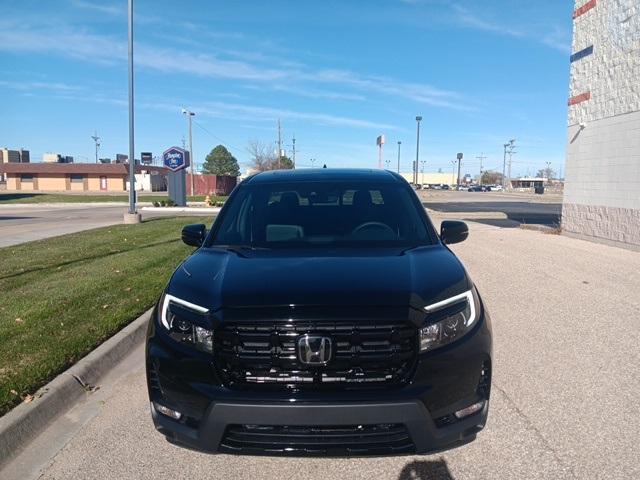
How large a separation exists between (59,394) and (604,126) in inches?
541

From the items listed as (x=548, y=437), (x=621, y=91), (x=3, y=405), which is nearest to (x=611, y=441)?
(x=548, y=437)

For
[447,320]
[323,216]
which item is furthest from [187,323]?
[323,216]

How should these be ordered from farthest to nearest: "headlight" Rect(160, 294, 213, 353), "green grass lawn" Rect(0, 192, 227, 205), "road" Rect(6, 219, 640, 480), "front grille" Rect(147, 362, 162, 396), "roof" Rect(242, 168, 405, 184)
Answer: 1. "green grass lawn" Rect(0, 192, 227, 205)
2. "roof" Rect(242, 168, 405, 184)
3. "road" Rect(6, 219, 640, 480)
4. "front grille" Rect(147, 362, 162, 396)
5. "headlight" Rect(160, 294, 213, 353)

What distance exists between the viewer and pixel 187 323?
2.81m

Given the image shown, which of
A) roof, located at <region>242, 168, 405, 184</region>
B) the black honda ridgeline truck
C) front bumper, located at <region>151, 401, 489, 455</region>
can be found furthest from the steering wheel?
front bumper, located at <region>151, 401, 489, 455</region>

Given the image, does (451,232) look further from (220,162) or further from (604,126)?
(220,162)

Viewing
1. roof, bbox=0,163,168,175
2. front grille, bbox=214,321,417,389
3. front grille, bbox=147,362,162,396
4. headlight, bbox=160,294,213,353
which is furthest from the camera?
roof, bbox=0,163,168,175

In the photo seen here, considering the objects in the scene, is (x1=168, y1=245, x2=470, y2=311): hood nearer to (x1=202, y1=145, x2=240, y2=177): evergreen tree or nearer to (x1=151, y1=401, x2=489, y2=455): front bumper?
(x1=151, y1=401, x2=489, y2=455): front bumper

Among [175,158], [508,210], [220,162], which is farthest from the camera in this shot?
[220,162]

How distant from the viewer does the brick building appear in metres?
12.2

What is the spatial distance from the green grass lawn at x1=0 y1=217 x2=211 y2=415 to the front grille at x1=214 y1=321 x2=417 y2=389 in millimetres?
1949

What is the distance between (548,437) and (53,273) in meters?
7.53

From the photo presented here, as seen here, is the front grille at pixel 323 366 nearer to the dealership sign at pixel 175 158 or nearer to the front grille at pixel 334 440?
the front grille at pixel 334 440

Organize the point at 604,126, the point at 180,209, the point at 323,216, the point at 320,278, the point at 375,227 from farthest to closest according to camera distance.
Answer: the point at 180,209 < the point at 604,126 < the point at 323,216 < the point at 375,227 < the point at 320,278
